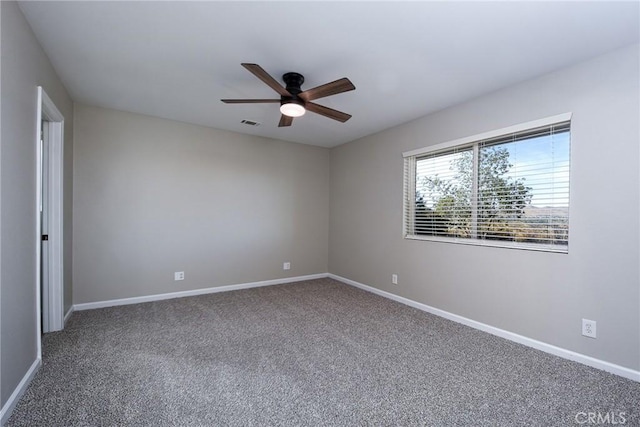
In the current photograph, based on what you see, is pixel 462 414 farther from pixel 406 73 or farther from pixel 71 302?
pixel 71 302

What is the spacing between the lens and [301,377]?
6.75 ft

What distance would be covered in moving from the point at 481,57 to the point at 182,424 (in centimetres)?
326

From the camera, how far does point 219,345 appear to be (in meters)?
2.55

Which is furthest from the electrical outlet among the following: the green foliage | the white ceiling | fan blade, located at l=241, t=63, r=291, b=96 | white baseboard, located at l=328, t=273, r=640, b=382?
fan blade, located at l=241, t=63, r=291, b=96

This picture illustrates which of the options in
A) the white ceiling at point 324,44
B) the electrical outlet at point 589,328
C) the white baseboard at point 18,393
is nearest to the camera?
the white baseboard at point 18,393

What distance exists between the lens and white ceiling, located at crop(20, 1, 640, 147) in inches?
71.8

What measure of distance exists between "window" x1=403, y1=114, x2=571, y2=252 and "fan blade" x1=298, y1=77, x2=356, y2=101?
165 cm

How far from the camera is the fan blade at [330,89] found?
2173 mm

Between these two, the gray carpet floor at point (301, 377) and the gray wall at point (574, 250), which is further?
the gray wall at point (574, 250)

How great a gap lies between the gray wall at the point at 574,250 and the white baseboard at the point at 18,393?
11.8 ft

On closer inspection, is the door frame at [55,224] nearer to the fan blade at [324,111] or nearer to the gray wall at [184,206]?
the gray wall at [184,206]

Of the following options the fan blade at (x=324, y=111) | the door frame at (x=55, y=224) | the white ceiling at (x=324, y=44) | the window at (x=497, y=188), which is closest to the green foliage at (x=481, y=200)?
the window at (x=497, y=188)

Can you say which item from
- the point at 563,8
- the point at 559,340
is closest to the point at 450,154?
the point at 563,8

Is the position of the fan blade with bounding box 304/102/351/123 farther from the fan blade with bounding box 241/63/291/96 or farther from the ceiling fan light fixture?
the fan blade with bounding box 241/63/291/96
